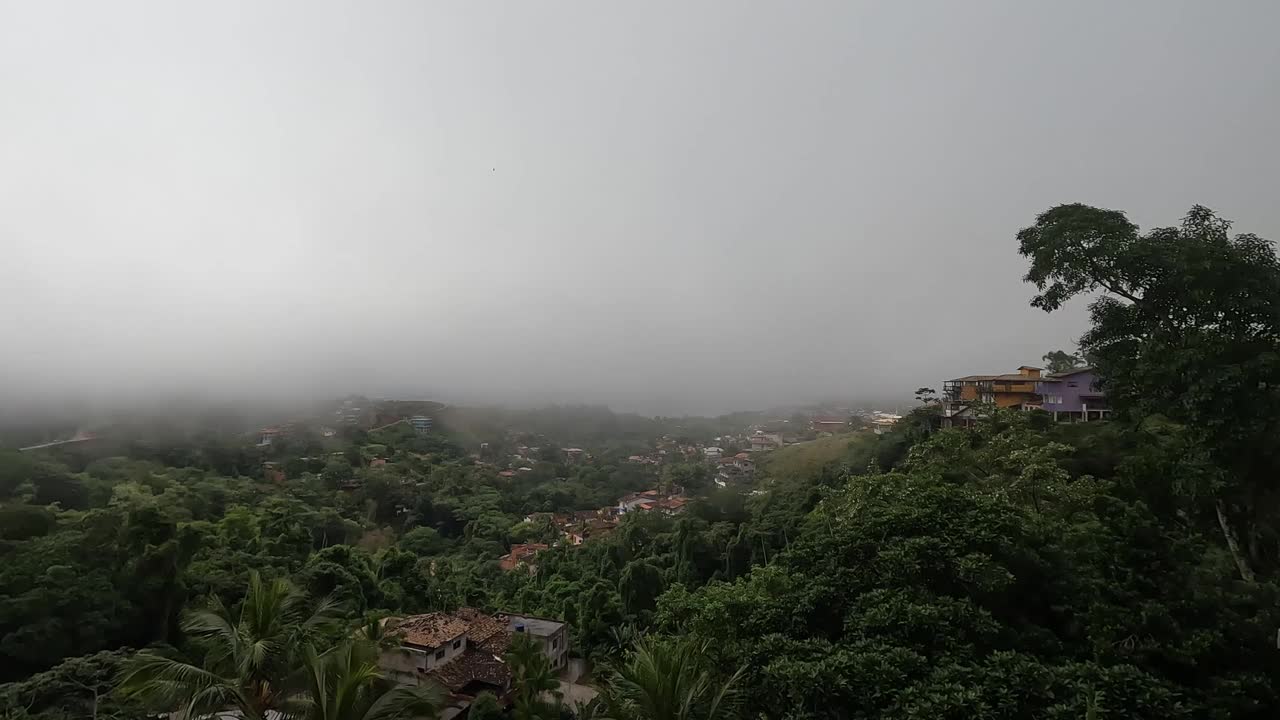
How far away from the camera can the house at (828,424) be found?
5322 centimetres

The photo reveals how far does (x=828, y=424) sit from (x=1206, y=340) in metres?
51.7

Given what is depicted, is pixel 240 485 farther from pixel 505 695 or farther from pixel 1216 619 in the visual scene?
pixel 1216 619

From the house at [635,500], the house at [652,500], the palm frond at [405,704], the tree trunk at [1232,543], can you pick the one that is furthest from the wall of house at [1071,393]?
the palm frond at [405,704]

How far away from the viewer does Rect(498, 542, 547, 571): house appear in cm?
3647

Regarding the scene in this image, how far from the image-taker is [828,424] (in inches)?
2325

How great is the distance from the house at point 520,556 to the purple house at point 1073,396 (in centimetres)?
2936

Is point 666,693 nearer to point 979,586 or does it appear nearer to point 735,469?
point 979,586

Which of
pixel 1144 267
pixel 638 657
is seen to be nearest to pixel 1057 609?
pixel 638 657

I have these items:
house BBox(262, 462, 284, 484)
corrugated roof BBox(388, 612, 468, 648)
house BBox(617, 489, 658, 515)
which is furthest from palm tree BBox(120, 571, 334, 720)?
house BBox(262, 462, 284, 484)

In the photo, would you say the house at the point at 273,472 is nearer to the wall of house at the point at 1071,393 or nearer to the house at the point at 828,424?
the house at the point at 828,424

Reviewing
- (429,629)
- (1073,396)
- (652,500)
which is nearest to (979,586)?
(429,629)

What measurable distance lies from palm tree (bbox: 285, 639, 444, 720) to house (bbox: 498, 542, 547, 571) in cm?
3141

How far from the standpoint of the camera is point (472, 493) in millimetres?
52594

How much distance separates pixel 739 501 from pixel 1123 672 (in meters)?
31.3
